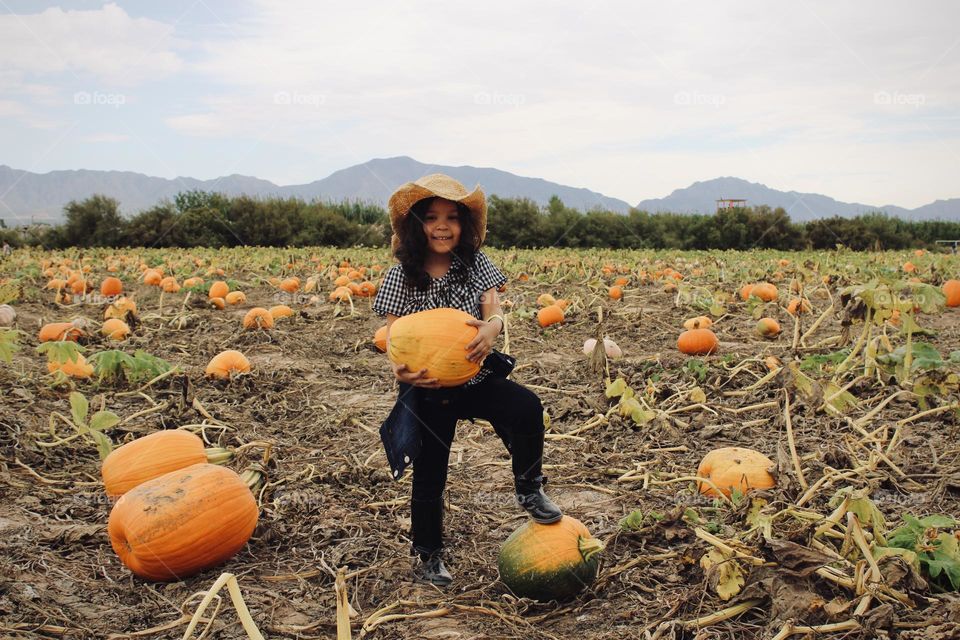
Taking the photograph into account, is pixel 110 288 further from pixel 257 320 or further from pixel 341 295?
pixel 257 320

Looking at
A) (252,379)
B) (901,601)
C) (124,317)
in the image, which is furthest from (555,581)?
(124,317)

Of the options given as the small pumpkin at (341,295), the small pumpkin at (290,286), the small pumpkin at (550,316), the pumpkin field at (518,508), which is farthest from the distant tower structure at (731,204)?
the pumpkin field at (518,508)

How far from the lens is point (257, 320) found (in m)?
7.05

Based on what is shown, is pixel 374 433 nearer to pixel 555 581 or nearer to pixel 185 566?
pixel 185 566

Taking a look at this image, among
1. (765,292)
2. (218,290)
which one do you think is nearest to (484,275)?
(765,292)

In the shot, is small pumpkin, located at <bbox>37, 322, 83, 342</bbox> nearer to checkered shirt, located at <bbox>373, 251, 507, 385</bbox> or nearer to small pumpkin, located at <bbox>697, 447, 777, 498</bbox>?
checkered shirt, located at <bbox>373, 251, 507, 385</bbox>

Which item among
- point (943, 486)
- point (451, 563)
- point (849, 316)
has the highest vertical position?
point (849, 316)

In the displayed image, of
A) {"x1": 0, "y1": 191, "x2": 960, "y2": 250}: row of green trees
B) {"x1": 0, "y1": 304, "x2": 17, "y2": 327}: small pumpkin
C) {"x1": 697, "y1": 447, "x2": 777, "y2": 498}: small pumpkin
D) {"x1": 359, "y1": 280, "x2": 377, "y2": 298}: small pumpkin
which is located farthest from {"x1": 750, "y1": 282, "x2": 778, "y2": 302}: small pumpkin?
{"x1": 0, "y1": 191, "x2": 960, "y2": 250}: row of green trees

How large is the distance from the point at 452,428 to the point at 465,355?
0.36 metres

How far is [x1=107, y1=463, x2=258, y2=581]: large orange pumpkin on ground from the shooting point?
2.60 metres

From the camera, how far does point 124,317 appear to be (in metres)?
6.96

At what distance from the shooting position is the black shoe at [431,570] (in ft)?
8.75

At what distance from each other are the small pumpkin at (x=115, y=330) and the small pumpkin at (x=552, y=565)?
17.0 feet

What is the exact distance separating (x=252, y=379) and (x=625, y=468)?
2.87m
